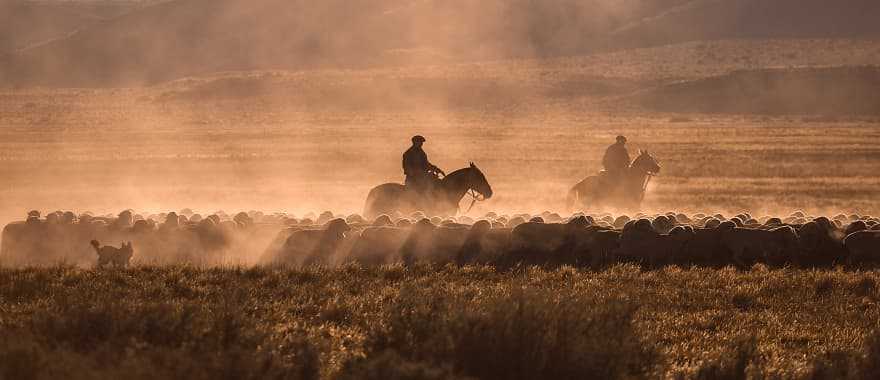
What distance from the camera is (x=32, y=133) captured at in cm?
5841

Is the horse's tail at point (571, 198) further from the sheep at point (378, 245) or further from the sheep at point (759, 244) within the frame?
the sheep at point (378, 245)

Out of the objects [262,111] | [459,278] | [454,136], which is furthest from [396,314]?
[262,111]

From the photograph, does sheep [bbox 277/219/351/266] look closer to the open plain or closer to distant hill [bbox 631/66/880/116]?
the open plain

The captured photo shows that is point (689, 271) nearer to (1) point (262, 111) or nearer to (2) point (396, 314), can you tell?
(2) point (396, 314)

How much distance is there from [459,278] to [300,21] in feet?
439

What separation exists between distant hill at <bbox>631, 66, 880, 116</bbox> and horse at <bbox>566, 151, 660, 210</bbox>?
2313 inches

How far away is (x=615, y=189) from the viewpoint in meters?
22.2

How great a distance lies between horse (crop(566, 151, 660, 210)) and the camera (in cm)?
2211

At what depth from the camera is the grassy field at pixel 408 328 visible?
21.8 ft

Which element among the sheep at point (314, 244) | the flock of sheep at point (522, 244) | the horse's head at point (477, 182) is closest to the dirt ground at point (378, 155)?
the horse's head at point (477, 182)

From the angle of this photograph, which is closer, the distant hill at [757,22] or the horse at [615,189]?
the horse at [615,189]

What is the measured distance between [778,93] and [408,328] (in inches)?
3179

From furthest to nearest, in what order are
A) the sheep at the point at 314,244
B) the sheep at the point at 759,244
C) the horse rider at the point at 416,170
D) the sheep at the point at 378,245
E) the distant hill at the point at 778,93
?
the distant hill at the point at 778,93, the horse rider at the point at 416,170, the sheep at the point at 759,244, the sheep at the point at 314,244, the sheep at the point at 378,245

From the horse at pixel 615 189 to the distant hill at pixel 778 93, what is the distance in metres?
58.8
